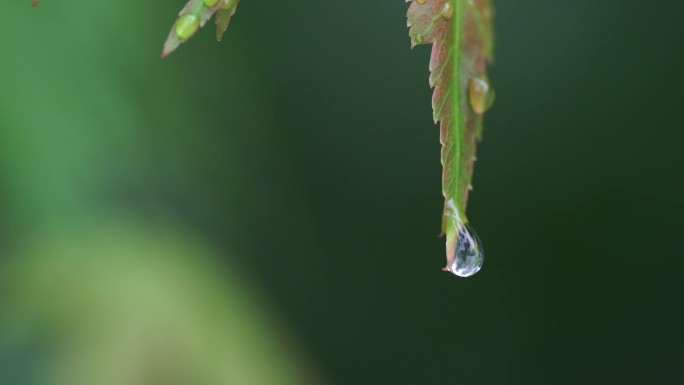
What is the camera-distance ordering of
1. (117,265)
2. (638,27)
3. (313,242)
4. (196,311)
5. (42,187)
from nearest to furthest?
(42,187) < (117,265) < (196,311) < (638,27) < (313,242)

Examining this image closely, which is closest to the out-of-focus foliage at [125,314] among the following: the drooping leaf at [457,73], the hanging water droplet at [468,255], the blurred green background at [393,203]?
the blurred green background at [393,203]

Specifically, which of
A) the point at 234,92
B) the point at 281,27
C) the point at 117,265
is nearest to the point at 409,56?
the point at 281,27

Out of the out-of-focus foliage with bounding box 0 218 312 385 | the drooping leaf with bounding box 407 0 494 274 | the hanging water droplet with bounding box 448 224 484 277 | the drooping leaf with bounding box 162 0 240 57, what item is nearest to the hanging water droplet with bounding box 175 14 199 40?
the drooping leaf with bounding box 162 0 240 57

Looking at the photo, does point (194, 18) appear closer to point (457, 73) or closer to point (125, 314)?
point (457, 73)

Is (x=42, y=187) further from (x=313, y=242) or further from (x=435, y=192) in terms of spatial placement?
(x=435, y=192)

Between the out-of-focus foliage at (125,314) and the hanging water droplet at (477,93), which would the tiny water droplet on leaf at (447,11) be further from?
the out-of-focus foliage at (125,314)
